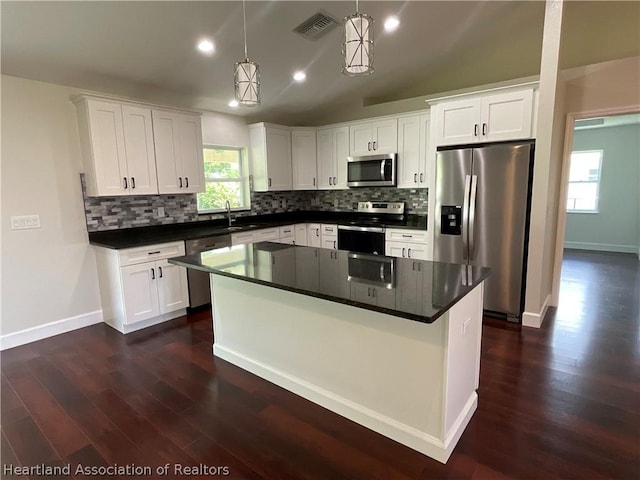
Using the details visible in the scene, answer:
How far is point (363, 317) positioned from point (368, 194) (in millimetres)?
3460

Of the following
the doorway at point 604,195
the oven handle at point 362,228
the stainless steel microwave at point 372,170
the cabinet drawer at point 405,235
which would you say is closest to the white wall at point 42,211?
the oven handle at point 362,228

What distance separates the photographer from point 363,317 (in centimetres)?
198

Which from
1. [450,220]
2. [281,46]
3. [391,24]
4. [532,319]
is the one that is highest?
[391,24]

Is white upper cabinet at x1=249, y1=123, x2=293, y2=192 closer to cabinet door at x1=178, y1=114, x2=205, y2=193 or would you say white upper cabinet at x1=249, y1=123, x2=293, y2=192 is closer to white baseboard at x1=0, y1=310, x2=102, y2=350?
cabinet door at x1=178, y1=114, x2=205, y2=193

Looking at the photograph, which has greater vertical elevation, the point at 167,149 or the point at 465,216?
the point at 167,149

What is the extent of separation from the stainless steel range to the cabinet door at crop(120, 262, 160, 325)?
238cm

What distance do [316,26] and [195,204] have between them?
2.51m

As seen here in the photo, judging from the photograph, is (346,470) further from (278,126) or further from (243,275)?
(278,126)

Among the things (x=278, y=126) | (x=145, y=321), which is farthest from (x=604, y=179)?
(x=145, y=321)

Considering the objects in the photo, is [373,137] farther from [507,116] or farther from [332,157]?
[507,116]

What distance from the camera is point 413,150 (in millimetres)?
4438

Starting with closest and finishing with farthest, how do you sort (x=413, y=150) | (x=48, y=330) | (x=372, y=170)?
1. (x=48, y=330)
2. (x=413, y=150)
3. (x=372, y=170)

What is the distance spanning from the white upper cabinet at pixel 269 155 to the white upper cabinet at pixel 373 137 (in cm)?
99

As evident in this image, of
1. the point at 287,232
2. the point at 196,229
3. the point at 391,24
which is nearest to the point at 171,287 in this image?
the point at 196,229
